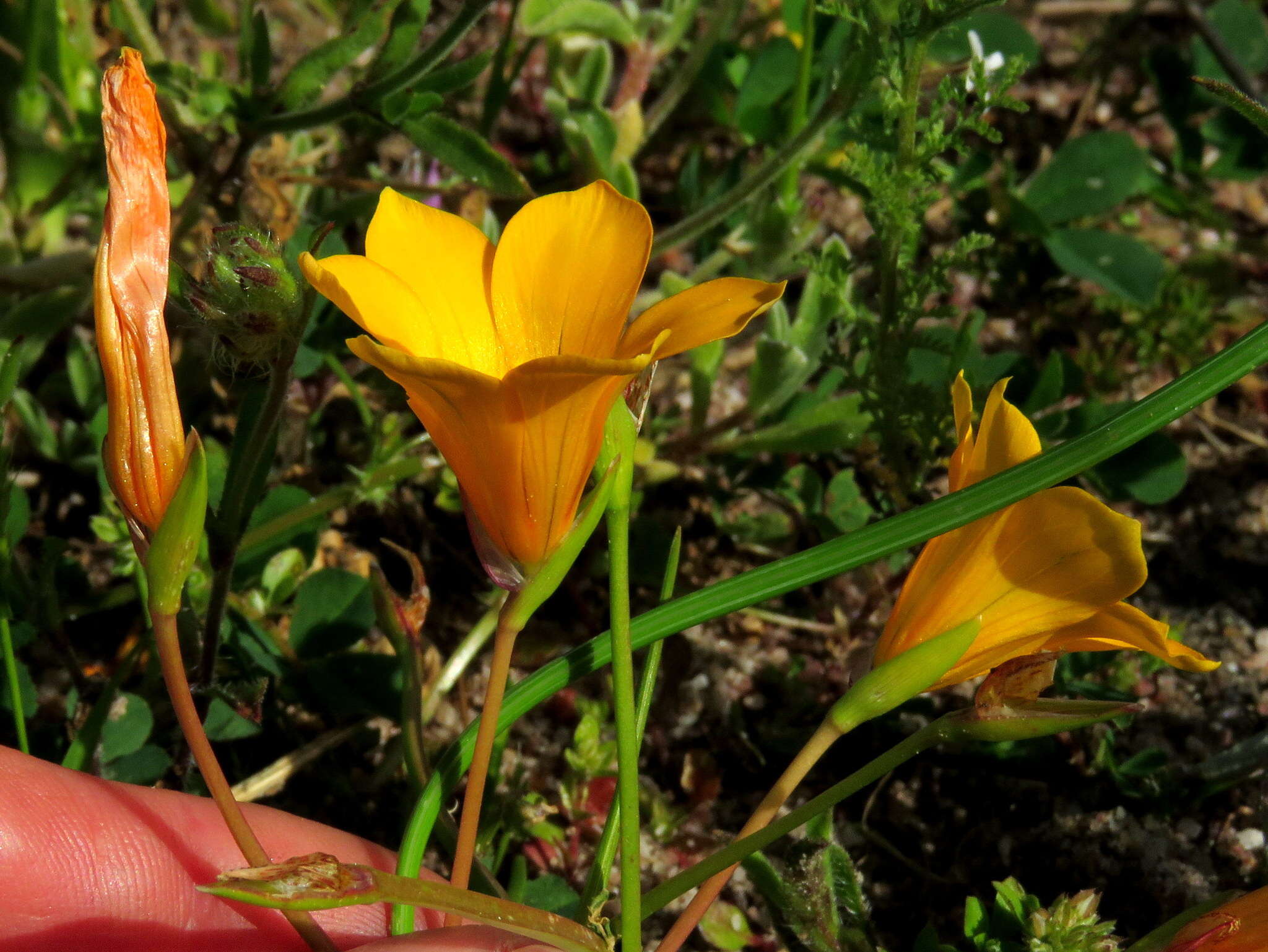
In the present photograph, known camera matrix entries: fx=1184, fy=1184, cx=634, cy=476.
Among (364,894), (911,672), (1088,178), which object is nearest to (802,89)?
(1088,178)

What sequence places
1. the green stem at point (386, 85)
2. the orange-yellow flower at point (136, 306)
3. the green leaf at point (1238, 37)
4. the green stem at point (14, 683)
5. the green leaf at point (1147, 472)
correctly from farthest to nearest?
1. the green leaf at point (1238, 37)
2. the green leaf at point (1147, 472)
3. the green stem at point (386, 85)
4. the green stem at point (14, 683)
5. the orange-yellow flower at point (136, 306)

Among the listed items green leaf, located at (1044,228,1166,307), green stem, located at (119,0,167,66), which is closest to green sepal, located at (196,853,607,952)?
green stem, located at (119,0,167,66)

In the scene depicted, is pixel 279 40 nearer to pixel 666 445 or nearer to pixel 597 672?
pixel 666 445

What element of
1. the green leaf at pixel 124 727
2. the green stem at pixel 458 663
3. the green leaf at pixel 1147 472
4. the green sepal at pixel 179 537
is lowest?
the green stem at pixel 458 663

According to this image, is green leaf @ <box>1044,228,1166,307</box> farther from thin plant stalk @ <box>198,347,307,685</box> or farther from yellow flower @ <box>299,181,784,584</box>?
thin plant stalk @ <box>198,347,307,685</box>

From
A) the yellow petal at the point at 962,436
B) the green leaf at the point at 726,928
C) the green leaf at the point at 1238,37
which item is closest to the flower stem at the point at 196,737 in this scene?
the green leaf at the point at 726,928

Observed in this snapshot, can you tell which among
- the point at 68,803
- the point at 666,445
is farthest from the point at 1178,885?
the point at 68,803

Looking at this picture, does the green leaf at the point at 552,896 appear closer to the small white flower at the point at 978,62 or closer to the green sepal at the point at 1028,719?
the green sepal at the point at 1028,719
